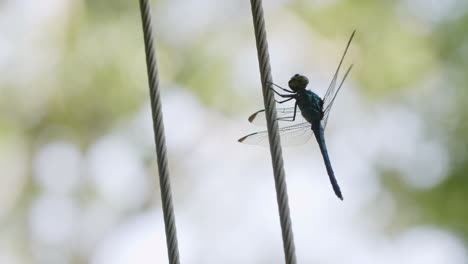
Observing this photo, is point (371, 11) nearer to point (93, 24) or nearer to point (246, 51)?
point (246, 51)

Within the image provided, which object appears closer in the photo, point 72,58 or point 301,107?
point 301,107

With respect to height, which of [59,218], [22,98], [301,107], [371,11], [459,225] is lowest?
[459,225]

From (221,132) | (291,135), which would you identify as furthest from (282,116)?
(221,132)

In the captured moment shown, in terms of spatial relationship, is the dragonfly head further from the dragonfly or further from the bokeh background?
the bokeh background

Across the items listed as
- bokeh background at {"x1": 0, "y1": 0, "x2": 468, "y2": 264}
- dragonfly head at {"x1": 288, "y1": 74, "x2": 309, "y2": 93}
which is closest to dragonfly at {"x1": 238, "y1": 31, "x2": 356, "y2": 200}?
dragonfly head at {"x1": 288, "y1": 74, "x2": 309, "y2": 93}

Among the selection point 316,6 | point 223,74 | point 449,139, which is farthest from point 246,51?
point 449,139

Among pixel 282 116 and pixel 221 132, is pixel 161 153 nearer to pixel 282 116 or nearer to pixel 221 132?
pixel 282 116
